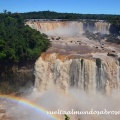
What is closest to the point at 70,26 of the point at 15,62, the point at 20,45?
the point at 20,45

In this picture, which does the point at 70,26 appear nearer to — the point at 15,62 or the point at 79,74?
the point at 15,62

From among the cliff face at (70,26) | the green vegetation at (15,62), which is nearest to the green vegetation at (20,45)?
the green vegetation at (15,62)

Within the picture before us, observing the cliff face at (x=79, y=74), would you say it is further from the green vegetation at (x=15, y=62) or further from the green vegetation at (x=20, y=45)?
the green vegetation at (x=20, y=45)

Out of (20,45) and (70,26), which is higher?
(70,26)

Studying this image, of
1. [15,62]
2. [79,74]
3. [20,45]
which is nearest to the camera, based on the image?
[79,74]

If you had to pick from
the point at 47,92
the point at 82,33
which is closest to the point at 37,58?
the point at 47,92

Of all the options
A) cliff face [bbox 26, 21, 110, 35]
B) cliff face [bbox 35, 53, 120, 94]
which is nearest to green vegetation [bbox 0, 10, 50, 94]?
cliff face [bbox 35, 53, 120, 94]
